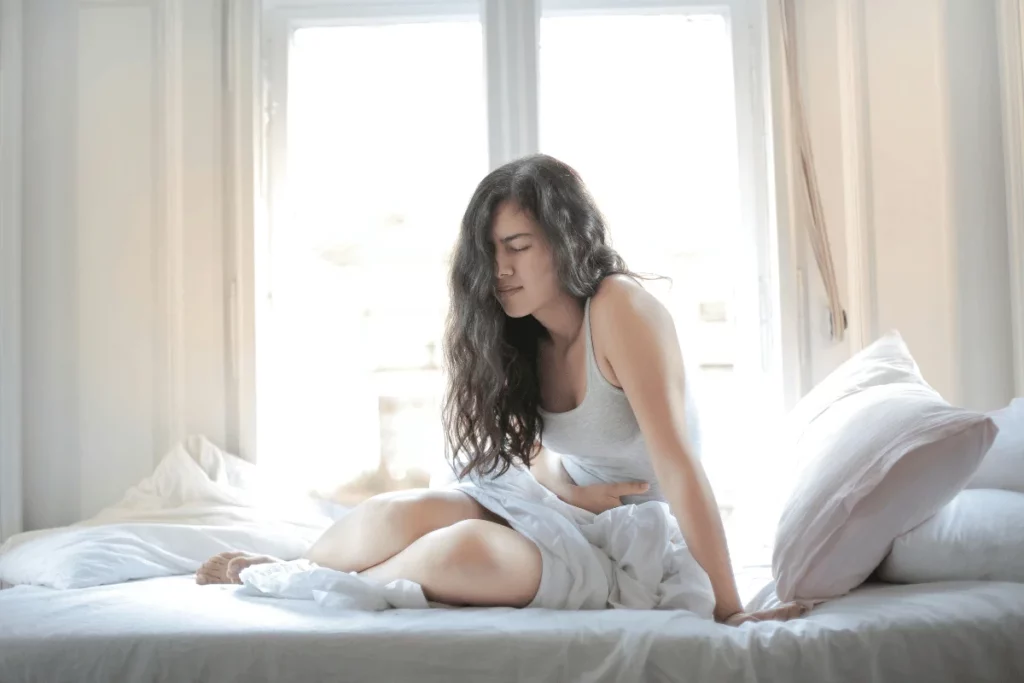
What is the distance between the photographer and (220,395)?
2.62m

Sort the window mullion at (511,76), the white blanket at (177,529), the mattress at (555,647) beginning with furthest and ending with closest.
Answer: the window mullion at (511,76) < the white blanket at (177,529) < the mattress at (555,647)

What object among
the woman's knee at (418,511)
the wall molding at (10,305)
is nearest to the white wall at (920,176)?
the woman's knee at (418,511)

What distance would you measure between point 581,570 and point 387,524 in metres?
0.35

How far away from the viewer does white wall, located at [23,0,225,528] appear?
263 centimetres

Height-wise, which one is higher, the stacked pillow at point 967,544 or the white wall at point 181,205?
the white wall at point 181,205

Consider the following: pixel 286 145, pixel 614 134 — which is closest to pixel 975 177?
pixel 614 134

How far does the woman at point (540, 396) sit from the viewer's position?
1.49 metres

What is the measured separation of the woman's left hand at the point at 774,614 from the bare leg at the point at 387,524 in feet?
1.55

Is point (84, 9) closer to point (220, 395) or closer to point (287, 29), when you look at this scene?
point (287, 29)

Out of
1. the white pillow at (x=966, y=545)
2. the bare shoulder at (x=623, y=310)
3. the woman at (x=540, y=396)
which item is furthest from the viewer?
the bare shoulder at (x=623, y=310)

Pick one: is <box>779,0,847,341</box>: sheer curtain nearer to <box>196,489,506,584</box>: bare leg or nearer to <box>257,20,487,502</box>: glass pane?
<box>257,20,487,502</box>: glass pane

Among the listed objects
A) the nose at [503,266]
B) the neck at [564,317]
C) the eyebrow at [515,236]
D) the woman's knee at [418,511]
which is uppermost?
the eyebrow at [515,236]

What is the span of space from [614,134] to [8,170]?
1761 millimetres

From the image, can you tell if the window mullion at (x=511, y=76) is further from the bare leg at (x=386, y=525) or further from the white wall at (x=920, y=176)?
the bare leg at (x=386, y=525)
